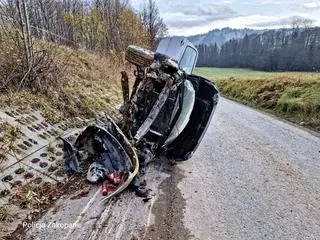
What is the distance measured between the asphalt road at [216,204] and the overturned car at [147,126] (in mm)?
340

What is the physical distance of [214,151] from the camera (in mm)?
8008

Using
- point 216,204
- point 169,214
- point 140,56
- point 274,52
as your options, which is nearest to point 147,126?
point 140,56

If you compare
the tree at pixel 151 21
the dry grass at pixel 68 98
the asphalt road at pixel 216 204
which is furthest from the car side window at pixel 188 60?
the tree at pixel 151 21

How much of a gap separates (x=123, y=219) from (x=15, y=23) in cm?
575

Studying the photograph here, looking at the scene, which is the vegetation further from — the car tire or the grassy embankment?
the grassy embankment

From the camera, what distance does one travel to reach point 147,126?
6457mm

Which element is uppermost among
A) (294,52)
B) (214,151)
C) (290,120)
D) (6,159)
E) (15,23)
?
(15,23)

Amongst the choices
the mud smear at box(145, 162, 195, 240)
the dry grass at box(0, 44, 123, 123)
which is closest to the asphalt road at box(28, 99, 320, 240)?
the mud smear at box(145, 162, 195, 240)

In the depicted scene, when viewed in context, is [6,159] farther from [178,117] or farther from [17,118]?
[178,117]

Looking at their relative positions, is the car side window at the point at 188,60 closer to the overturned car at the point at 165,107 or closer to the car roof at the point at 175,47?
the car roof at the point at 175,47

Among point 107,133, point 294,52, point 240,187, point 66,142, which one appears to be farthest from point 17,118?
point 294,52

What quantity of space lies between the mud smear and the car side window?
3.50 metres

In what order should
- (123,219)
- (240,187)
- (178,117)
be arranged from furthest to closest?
1. (178,117)
2. (240,187)
3. (123,219)

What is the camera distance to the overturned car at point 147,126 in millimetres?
5711
